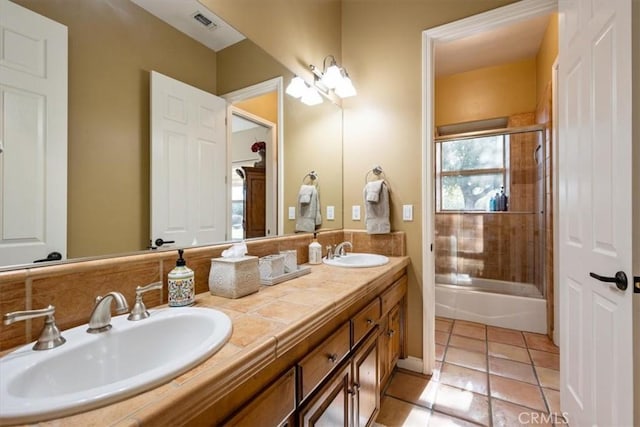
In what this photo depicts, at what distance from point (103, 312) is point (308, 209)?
1393mm

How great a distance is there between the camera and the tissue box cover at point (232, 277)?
1091 mm

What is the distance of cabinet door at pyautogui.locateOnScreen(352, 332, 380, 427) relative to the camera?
1.21 metres

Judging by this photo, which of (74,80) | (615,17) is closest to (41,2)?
(74,80)

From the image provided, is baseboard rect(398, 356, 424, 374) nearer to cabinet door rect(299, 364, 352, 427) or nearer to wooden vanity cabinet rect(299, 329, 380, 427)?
wooden vanity cabinet rect(299, 329, 380, 427)

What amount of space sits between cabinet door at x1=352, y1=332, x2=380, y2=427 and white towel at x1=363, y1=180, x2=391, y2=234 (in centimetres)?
86

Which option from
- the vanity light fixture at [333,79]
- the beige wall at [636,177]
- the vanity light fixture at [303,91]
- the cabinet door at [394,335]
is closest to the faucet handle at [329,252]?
the cabinet door at [394,335]

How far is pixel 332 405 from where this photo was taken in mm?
1035

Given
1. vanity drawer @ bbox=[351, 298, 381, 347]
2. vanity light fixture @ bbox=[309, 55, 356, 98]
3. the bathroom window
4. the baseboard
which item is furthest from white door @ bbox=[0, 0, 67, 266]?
the bathroom window

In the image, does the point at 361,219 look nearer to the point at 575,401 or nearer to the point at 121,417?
the point at 575,401

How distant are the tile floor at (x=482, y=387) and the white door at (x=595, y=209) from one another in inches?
10.4

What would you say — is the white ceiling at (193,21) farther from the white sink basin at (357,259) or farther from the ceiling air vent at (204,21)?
the white sink basin at (357,259)

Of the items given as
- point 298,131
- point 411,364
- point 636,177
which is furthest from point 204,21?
point 411,364

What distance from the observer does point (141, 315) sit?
0.84 metres

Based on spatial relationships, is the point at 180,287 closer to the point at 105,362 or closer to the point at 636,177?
the point at 105,362
